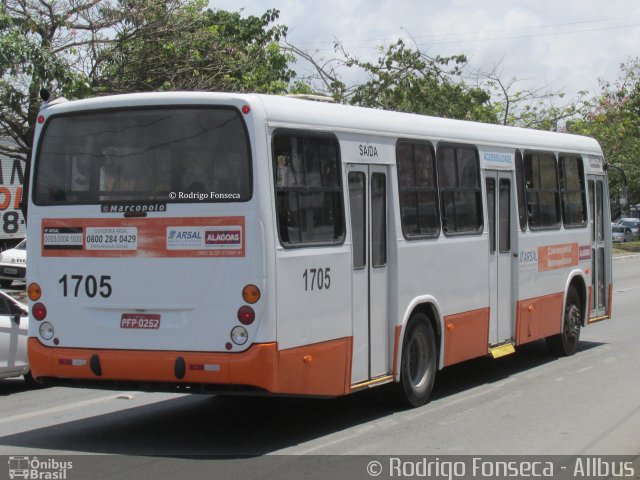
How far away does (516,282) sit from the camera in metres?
12.6

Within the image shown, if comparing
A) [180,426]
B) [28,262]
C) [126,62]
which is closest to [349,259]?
[180,426]

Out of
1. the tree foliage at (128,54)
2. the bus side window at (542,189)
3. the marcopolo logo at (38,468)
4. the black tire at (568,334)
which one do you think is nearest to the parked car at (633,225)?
the tree foliage at (128,54)

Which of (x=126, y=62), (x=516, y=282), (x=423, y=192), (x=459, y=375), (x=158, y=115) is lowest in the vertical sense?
(x=459, y=375)

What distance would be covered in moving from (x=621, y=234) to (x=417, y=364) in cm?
5019

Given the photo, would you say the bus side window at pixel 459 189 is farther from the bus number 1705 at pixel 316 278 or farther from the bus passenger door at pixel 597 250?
the bus passenger door at pixel 597 250

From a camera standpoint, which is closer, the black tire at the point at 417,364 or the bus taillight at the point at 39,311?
the bus taillight at the point at 39,311

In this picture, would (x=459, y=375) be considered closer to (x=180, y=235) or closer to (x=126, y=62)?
(x=180, y=235)

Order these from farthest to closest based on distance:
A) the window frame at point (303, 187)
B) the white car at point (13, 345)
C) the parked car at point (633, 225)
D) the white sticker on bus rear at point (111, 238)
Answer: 1. the parked car at point (633, 225)
2. the white car at point (13, 345)
3. the white sticker on bus rear at point (111, 238)
4. the window frame at point (303, 187)

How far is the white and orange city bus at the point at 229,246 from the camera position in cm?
810

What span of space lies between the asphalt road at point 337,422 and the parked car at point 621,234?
45901 millimetres

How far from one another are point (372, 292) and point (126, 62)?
540 inches

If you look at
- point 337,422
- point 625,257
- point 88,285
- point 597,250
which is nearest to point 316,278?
point 337,422

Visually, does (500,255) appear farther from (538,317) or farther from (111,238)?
(111,238)

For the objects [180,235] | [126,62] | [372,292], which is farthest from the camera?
[126,62]
